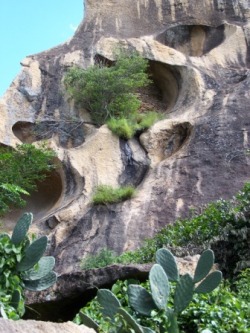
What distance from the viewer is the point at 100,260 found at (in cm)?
1075

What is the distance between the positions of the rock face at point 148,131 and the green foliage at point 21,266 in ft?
17.8

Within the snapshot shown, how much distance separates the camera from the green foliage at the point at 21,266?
5.40m

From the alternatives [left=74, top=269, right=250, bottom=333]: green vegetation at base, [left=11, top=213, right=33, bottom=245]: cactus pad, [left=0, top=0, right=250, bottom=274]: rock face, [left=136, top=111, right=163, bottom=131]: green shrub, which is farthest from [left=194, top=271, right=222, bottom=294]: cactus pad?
[left=136, top=111, right=163, bottom=131]: green shrub

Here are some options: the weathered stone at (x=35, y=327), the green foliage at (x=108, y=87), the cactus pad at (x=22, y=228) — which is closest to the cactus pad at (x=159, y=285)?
the weathered stone at (x=35, y=327)

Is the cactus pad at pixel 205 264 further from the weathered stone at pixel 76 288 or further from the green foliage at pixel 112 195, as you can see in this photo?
the green foliage at pixel 112 195

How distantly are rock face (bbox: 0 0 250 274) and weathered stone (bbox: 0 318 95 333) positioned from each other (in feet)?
23.3

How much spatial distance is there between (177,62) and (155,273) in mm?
14122

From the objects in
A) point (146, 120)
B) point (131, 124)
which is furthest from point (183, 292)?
point (146, 120)

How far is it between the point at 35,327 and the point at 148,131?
1286cm

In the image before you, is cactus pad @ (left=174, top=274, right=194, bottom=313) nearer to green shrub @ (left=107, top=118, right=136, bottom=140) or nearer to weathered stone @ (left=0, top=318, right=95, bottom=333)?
weathered stone @ (left=0, top=318, right=95, bottom=333)

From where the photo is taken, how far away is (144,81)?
17578 millimetres

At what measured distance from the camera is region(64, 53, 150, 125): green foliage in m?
17.0

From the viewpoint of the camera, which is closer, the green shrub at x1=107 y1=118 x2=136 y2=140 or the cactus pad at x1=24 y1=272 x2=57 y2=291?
the cactus pad at x1=24 y1=272 x2=57 y2=291

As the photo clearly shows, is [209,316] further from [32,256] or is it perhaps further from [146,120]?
[146,120]
